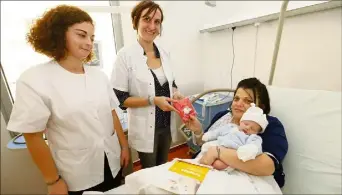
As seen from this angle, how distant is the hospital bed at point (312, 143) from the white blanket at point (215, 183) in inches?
5.4

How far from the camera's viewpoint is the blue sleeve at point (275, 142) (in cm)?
83

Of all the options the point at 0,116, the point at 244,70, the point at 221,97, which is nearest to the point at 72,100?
the point at 0,116

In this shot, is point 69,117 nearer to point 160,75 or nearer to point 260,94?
point 160,75

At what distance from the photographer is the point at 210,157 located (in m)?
0.84

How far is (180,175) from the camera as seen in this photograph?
757 mm

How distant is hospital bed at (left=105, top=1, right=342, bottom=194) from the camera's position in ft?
2.72

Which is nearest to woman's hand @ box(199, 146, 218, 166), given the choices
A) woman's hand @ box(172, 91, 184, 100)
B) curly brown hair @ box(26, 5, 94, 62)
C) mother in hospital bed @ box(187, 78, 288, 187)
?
mother in hospital bed @ box(187, 78, 288, 187)

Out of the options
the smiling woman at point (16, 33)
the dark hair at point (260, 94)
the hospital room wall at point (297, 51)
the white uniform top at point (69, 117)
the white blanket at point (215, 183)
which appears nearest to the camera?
the white blanket at point (215, 183)

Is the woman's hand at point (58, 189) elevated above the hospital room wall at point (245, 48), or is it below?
below

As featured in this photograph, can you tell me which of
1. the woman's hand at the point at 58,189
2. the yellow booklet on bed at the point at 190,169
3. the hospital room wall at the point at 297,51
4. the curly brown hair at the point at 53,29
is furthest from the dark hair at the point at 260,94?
the woman's hand at the point at 58,189

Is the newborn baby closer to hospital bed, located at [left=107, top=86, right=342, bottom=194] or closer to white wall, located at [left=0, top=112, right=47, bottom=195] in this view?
hospital bed, located at [left=107, top=86, right=342, bottom=194]

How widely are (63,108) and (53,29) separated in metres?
0.36

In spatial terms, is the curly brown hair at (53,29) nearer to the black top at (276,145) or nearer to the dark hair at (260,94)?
the dark hair at (260,94)

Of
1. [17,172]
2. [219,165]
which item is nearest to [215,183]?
[219,165]
